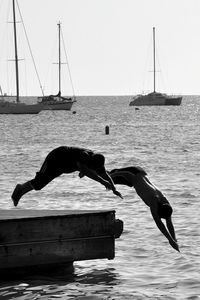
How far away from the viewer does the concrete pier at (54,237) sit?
46.8ft

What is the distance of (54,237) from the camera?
1449 cm

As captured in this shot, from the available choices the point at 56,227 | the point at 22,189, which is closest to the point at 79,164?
the point at 56,227

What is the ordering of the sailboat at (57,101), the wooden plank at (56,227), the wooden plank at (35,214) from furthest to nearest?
the sailboat at (57,101) → the wooden plank at (35,214) → the wooden plank at (56,227)

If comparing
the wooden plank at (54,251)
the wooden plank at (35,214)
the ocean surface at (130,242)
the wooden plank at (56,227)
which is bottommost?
the ocean surface at (130,242)

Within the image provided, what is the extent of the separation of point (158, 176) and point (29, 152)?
67.2 ft


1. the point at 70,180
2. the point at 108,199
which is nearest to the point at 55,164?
the point at 108,199

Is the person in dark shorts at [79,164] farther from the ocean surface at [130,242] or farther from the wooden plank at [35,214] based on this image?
the ocean surface at [130,242]

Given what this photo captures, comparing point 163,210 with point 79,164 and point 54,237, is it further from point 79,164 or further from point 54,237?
point 54,237

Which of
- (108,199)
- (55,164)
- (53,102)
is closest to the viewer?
(55,164)

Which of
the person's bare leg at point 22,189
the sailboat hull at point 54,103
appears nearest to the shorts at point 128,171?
the person's bare leg at point 22,189

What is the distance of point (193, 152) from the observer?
188 feet

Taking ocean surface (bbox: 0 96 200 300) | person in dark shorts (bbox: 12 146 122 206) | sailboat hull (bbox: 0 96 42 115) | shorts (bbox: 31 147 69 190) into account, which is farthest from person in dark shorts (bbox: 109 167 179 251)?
sailboat hull (bbox: 0 96 42 115)

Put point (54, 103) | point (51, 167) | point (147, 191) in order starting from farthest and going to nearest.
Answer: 1. point (54, 103)
2. point (51, 167)
3. point (147, 191)

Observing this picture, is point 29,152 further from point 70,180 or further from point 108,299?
point 108,299
